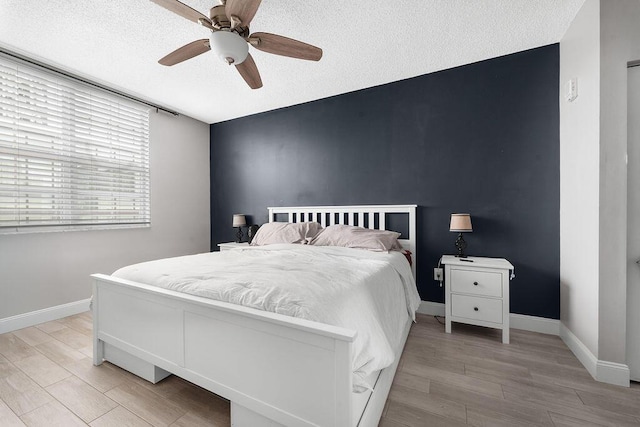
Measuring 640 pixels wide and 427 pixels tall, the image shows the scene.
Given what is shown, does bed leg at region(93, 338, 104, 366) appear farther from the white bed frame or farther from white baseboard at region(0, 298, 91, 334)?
white baseboard at region(0, 298, 91, 334)

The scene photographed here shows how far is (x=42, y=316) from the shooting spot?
2537 mm

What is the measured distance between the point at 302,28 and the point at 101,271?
Result: 3273 mm

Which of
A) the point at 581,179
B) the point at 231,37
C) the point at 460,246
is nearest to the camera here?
the point at 231,37

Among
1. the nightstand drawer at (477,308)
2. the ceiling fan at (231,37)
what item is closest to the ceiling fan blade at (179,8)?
the ceiling fan at (231,37)

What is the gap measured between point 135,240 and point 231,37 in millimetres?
2836

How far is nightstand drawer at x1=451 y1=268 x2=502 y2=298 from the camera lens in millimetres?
2148

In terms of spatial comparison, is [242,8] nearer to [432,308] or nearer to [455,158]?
[455,158]

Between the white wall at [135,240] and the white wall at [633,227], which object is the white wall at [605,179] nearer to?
the white wall at [633,227]

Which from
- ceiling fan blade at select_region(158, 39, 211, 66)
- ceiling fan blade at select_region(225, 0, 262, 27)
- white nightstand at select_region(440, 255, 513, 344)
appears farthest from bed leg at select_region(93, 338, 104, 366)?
white nightstand at select_region(440, 255, 513, 344)

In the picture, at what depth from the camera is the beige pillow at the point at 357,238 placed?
8.04 feet

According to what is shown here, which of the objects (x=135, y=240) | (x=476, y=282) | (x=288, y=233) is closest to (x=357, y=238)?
(x=288, y=233)

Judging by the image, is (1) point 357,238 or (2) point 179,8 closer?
(2) point 179,8

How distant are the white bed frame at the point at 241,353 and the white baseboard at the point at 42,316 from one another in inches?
50.1

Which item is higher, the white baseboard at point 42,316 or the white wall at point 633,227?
the white wall at point 633,227
